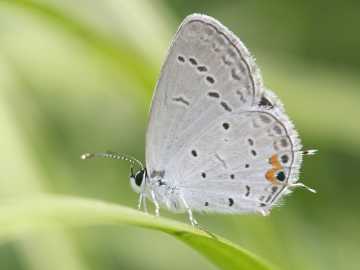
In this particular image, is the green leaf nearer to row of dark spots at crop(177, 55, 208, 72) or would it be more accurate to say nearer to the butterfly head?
row of dark spots at crop(177, 55, 208, 72)

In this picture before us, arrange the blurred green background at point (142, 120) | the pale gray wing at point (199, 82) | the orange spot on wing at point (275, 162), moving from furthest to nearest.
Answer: the blurred green background at point (142, 120) < the orange spot on wing at point (275, 162) < the pale gray wing at point (199, 82)

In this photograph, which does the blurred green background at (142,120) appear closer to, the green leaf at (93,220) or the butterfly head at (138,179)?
the butterfly head at (138,179)

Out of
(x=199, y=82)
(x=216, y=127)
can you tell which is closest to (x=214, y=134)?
(x=216, y=127)

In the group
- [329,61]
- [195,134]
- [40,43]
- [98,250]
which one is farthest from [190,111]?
[329,61]

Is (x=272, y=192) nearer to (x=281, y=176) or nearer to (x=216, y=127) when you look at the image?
(x=281, y=176)

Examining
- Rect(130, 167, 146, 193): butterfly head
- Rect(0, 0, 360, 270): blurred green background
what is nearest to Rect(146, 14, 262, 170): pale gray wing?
Rect(130, 167, 146, 193): butterfly head

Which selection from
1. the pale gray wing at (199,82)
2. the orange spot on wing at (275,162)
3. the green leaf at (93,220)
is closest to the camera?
the green leaf at (93,220)

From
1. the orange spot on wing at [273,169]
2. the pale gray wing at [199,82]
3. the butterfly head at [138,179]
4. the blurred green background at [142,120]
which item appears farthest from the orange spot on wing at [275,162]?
the butterfly head at [138,179]

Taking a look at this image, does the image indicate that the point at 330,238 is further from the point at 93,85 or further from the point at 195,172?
the point at 93,85
